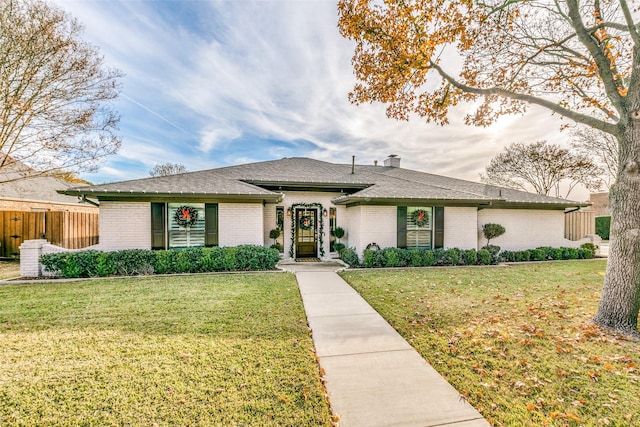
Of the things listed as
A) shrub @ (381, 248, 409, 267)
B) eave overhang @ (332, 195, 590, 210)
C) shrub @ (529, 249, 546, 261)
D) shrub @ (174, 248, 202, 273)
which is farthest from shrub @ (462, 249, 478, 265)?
shrub @ (174, 248, 202, 273)

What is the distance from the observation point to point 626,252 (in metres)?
4.63

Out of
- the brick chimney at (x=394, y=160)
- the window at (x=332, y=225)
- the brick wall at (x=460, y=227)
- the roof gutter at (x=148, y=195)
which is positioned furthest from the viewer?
the brick chimney at (x=394, y=160)

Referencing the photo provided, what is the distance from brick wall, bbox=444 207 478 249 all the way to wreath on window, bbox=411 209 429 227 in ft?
3.02

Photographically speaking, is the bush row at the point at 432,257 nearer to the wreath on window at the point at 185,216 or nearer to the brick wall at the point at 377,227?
the brick wall at the point at 377,227

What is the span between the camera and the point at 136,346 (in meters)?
3.84

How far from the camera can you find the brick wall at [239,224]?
1009cm

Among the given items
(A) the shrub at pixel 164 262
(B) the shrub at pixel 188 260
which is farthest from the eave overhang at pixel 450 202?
(A) the shrub at pixel 164 262

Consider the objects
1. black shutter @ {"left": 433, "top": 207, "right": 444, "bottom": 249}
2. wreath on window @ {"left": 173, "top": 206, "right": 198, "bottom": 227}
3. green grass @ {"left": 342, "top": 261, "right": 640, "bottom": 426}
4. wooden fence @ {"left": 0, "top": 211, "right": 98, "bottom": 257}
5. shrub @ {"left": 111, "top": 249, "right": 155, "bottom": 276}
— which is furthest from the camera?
wooden fence @ {"left": 0, "top": 211, "right": 98, "bottom": 257}

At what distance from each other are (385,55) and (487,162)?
86.0 feet

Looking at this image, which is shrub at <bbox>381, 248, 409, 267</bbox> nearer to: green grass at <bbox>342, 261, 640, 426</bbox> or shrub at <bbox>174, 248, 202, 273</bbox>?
green grass at <bbox>342, 261, 640, 426</bbox>

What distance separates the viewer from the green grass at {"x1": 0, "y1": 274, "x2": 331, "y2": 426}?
259 cm

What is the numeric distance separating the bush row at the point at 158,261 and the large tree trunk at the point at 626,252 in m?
8.15

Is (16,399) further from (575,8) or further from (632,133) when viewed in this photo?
(575,8)

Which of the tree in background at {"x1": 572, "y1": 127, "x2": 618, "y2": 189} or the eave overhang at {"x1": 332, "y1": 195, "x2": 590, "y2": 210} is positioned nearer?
the eave overhang at {"x1": 332, "y1": 195, "x2": 590, "y2": 210}
